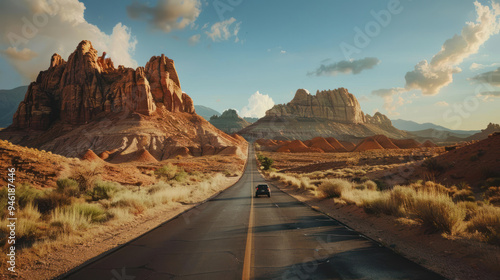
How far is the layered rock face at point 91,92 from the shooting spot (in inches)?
3654

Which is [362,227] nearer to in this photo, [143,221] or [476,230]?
[476,230]

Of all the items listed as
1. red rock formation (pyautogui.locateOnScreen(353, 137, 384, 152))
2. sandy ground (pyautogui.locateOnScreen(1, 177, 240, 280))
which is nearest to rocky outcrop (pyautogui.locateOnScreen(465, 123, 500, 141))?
red rock formation (pyautogui.locateOnScreen(353, 137, 384, 152))

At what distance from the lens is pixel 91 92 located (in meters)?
102

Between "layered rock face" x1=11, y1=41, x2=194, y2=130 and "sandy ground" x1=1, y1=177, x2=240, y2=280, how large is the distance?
283ft

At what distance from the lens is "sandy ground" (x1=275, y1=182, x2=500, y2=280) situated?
500cm

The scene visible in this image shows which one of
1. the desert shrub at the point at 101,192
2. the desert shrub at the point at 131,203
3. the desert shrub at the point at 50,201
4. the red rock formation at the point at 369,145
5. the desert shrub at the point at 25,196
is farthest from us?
the red rock formation at the point at 369,145

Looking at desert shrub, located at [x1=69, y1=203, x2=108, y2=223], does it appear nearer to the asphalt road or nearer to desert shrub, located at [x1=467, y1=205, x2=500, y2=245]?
the asphalt road

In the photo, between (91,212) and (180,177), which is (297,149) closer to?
(180,177)

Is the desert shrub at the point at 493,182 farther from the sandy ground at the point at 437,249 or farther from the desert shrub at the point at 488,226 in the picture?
the desert shrub at the point at 488,226

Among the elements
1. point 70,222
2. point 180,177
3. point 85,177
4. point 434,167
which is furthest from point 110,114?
point 434,167

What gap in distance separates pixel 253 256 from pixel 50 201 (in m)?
11.2

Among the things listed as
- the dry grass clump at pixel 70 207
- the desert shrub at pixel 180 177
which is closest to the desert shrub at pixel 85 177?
the dry grass clump at pixel 70 207

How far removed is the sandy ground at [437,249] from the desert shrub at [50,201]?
13.1 metres

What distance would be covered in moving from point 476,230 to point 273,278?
245 inches
